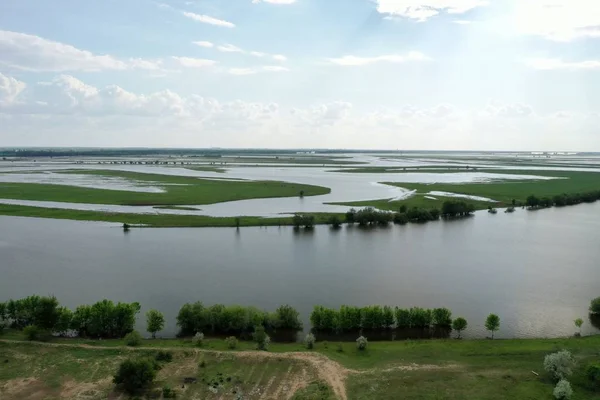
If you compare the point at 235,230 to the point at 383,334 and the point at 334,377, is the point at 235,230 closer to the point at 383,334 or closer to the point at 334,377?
the point at 383,334

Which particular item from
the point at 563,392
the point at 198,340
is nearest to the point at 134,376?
the point at 198,340

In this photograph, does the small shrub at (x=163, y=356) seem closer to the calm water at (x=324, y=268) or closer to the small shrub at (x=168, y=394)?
the small shrub at (x=168, y=394)

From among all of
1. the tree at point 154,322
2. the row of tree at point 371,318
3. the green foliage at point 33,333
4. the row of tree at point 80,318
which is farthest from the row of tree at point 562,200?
the green foliage at point 33,333

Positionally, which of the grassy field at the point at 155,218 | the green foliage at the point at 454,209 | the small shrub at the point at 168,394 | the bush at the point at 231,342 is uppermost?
the green foliage at the point at 454,209

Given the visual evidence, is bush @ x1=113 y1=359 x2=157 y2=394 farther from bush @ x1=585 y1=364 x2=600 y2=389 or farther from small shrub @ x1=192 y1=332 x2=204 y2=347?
bush @ x1=585 y1=364 x2=600 y2=389

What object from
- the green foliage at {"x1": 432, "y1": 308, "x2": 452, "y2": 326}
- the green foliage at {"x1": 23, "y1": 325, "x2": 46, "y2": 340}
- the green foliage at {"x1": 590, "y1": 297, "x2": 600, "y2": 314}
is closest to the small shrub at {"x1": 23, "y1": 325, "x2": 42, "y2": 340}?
the green foliage at {"x1": 23, "y1": 325, "x2": 46, "y2": 340}

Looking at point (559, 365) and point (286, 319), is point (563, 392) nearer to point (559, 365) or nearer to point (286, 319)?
point (559, 365)

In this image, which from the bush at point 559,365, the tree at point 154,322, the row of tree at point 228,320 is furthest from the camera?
the row of tree at point 228,320
